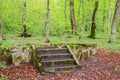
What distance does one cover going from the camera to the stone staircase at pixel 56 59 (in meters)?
9.32

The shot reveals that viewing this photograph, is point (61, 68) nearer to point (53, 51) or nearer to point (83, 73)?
point (83, 73)

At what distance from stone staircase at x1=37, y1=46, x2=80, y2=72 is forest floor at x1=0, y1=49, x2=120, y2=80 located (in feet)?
1.34

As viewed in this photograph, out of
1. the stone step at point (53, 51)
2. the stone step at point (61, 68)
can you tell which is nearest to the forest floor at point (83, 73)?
the stone step at point (61, 68)

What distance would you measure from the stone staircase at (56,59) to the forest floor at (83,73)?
409 mm

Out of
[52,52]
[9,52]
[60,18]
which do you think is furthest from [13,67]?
[60,18]

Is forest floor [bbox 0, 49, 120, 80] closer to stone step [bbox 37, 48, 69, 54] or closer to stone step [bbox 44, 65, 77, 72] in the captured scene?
stone step [bbox 44, 65, 77, 72]

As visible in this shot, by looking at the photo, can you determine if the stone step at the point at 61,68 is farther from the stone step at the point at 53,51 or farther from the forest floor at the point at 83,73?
the stone step at the point at 53,51

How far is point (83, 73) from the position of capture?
9180mm

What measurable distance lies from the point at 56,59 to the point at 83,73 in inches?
58.6

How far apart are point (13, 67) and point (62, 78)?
2.24 m

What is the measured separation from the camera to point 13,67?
9.03m

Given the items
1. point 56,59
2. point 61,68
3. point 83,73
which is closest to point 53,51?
point 56,59

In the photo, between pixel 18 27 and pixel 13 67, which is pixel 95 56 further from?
pixel 18 27

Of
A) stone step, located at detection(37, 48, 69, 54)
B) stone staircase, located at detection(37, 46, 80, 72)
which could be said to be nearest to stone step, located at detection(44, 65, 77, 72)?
stone staircase, located at detection(37, 46, 80, 72)
